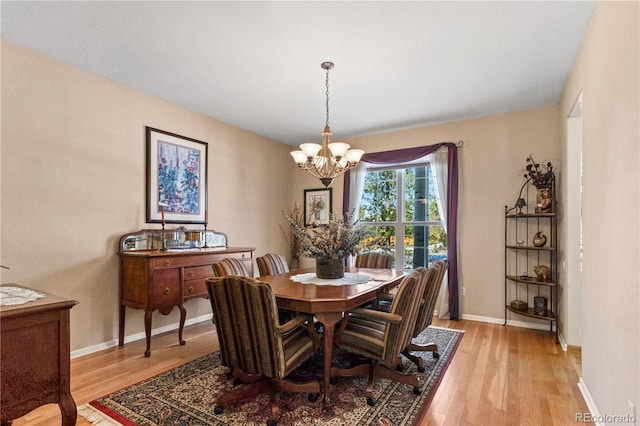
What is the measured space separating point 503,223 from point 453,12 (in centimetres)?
282

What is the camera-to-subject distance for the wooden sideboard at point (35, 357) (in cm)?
148

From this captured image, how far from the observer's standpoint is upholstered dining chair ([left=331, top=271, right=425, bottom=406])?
2.20 metres

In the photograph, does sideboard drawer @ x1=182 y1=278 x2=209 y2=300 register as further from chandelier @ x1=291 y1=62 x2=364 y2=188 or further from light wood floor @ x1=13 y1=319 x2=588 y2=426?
chandelier @ x1=291 y1=62 x2=364 y2=188

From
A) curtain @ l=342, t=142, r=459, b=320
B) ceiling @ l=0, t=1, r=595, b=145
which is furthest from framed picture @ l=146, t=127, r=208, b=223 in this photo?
curtain @ l=342, t=142, r=459, b=320

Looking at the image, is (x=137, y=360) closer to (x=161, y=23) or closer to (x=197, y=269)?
(x=197, y=269)

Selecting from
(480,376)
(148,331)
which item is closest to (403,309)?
(480,376)

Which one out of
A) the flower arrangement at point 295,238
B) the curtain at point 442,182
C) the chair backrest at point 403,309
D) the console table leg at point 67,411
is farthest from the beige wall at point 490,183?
the console table leg at point 67,411

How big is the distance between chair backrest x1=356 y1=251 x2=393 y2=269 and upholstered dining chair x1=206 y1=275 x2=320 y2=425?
1.81 meters

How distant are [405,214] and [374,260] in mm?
1384

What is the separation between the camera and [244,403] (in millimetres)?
2270

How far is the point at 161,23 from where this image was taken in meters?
2.43

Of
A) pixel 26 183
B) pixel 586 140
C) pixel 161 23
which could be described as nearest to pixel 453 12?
pixel 586 140

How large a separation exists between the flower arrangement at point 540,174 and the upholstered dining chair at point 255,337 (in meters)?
3.15

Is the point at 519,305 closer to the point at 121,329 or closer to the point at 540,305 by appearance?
the point at 540,305
